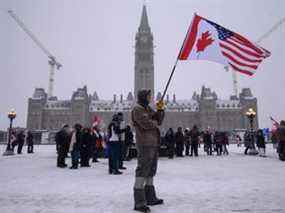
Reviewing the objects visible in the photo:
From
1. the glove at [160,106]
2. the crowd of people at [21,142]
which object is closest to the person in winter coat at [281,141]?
the glove at [160,106]

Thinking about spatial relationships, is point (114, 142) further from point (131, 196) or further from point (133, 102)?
point (133, 102)

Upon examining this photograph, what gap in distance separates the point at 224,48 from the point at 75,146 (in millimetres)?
7381

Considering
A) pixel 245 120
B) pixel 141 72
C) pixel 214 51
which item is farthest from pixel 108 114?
pixel 214 51

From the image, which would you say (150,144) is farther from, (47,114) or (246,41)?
(47,114)

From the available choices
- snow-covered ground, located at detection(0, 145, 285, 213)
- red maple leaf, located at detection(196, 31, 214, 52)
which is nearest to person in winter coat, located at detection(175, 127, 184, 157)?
red maple leaf, located at detection(196, 31, 214, 52)

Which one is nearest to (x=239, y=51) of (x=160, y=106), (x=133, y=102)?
(x=160, y=106)

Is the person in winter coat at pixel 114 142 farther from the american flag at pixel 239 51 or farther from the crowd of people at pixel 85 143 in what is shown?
the american flag at pixel 239 51

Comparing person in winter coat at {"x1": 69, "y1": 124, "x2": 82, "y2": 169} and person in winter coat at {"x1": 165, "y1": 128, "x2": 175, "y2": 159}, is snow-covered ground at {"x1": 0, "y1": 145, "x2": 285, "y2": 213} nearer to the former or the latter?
person in winter coat at {"x1": 69, "y1": 124, "x2": 82, "y2": 169}

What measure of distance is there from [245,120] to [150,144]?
108m

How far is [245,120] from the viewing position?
10412 centimetres

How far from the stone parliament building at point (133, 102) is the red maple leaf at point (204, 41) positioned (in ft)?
301

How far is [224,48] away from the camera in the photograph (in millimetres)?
9273

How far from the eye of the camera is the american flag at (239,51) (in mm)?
9133

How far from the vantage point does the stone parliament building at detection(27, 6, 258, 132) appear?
104125 mm
